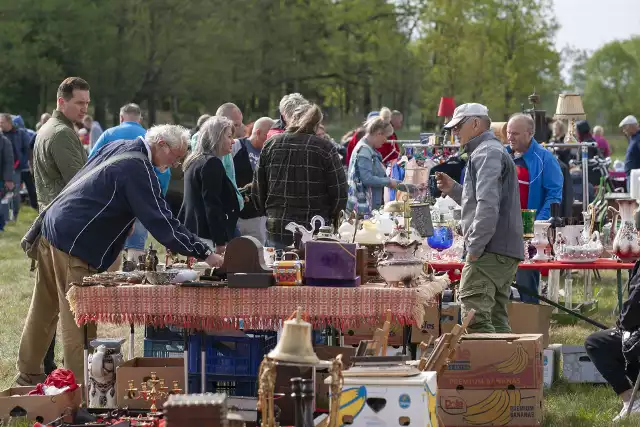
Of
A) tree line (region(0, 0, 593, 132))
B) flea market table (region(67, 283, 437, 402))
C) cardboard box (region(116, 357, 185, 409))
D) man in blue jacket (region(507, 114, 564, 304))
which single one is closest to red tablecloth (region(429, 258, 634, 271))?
man in blue jacket (region(507, 114, 564, 304))

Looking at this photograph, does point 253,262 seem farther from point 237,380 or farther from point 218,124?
point 218,124

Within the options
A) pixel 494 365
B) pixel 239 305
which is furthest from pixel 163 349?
pixel 494 365

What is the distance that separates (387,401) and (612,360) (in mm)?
1913

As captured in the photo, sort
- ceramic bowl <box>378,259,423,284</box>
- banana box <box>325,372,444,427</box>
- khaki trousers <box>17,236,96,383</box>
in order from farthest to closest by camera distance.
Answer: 1. khaki trousers <box>17,236,96,383</box>
2. ceramic bowl <box>378,259,423,284</box>
3. banana box <box>325,372,444,427</box>

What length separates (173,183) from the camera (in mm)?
9273

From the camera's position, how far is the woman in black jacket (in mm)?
7648

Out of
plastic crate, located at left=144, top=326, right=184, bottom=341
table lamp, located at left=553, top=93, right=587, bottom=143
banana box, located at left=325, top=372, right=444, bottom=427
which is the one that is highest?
table lamp, located at left=553, top=93, right=587, bottom=143

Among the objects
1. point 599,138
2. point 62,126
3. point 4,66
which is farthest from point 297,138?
point 4,66

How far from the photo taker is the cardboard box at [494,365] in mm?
5973

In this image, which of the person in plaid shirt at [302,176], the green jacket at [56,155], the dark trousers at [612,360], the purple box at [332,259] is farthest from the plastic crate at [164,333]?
the dark trousers at [612,360]

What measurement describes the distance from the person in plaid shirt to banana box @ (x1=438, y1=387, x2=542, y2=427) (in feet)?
5.68

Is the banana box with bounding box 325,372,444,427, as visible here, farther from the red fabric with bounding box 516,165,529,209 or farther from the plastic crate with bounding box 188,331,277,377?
the red fabric with bounding box 516,165,529,209

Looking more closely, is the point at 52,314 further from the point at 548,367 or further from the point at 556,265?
the point at 556,265

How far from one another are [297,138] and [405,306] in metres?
1.93
